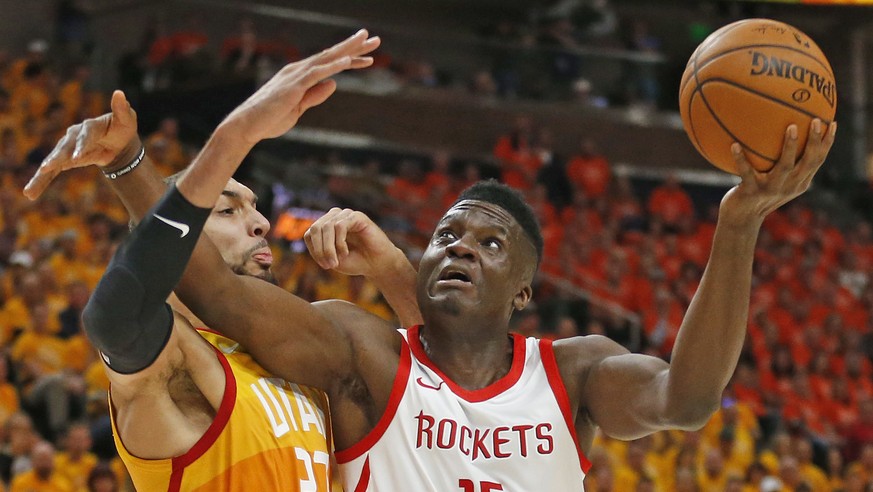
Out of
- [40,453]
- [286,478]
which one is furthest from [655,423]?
[40,453]

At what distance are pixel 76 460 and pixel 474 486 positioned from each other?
4.73 metres

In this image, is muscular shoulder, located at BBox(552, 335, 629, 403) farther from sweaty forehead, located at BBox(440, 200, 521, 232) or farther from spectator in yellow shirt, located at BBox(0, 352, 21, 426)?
spectator in yellow shirt, located at BBox(0, 352, 21, 426)

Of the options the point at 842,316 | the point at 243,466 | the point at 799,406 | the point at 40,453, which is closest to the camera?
the point at 243,466

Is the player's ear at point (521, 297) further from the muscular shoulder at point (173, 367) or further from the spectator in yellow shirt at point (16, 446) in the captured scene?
the spectator in yellow shirt at point (16, 446)

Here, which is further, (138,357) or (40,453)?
(40,453)

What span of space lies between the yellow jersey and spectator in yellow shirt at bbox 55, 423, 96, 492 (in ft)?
14.3

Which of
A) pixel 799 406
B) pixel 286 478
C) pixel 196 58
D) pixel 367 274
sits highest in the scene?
pixel 367 274

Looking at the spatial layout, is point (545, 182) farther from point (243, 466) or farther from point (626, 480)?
point (243, 466)

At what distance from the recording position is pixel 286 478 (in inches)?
122

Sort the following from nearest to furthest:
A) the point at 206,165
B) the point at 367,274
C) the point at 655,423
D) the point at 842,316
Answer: the point at 206,165
the point at 655,423
the point at 367,274
the point at 842,316

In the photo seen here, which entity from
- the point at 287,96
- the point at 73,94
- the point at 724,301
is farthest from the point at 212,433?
the point at 73,94

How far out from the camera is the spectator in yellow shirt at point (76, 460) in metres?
7.15

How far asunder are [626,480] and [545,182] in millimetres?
6096

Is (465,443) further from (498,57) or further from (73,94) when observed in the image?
(498,57)
